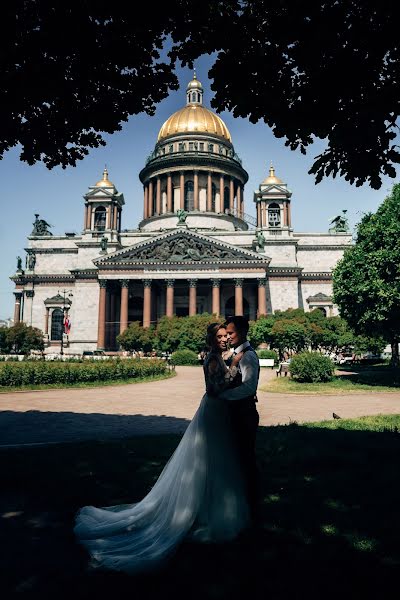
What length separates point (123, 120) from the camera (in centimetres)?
848

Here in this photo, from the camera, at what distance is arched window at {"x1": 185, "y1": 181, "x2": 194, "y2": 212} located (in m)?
67.9

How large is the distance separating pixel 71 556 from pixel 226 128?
76600mm

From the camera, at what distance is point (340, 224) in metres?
63.7

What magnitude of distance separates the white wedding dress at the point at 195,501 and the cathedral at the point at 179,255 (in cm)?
4483

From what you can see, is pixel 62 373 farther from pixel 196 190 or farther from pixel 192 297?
pixel 196 190

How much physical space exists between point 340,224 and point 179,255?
25.7 meters

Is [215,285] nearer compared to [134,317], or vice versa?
[215,285]

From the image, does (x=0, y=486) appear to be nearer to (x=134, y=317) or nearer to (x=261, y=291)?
(x=261, y=291)

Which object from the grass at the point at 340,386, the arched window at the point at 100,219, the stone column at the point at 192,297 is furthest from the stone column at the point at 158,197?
the grass at the point at 340,386

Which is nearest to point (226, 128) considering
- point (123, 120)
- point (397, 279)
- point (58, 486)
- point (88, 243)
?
point (88, 243)

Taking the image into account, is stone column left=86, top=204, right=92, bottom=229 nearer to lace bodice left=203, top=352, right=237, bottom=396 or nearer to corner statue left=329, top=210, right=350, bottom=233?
corner statue left=329, top=210, right=350, bottom=233

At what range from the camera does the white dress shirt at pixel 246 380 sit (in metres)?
4.68

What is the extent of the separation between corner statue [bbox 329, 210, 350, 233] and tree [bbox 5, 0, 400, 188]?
58.9m

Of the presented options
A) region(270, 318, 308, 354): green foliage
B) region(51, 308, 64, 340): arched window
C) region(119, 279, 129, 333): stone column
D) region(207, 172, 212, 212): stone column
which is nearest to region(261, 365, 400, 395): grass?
region(270, 318, 308, 354): green foliage
